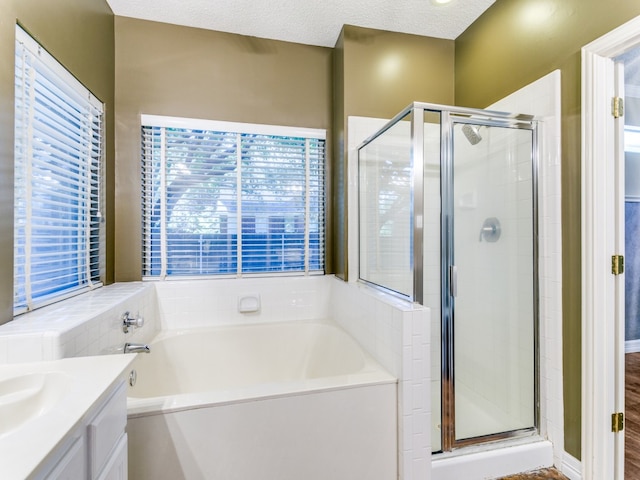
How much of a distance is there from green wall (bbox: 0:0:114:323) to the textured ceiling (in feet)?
1.15

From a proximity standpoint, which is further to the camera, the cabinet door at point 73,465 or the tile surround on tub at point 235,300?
the tile surround on tub at point 235,300

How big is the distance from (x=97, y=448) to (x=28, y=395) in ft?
0.79


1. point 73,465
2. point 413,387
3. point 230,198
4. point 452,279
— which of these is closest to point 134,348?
point 73,465

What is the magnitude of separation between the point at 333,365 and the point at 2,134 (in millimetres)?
1991

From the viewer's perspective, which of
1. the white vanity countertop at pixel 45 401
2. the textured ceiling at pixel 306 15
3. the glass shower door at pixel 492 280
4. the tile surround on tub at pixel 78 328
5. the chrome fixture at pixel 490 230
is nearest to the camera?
the white vanity countertop at pixel 45 401

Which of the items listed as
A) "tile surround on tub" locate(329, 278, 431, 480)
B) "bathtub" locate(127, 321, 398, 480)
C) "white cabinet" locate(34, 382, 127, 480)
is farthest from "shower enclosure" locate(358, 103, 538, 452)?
"white cabinet" locate(34, 382, 127, 480)

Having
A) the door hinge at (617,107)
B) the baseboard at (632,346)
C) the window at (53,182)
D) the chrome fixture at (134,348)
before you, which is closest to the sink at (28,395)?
the window at (53,182)

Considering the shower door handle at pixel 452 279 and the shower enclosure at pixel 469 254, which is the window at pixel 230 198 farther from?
the shower door handle at pixel 452 279

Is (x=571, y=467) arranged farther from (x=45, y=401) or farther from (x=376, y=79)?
(x=376, y=79)

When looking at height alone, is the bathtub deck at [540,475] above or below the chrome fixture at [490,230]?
below

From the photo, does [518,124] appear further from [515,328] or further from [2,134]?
[2,134]

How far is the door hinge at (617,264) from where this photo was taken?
1.49 meters

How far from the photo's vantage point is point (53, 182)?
1.65m

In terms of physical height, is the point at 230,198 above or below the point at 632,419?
above
